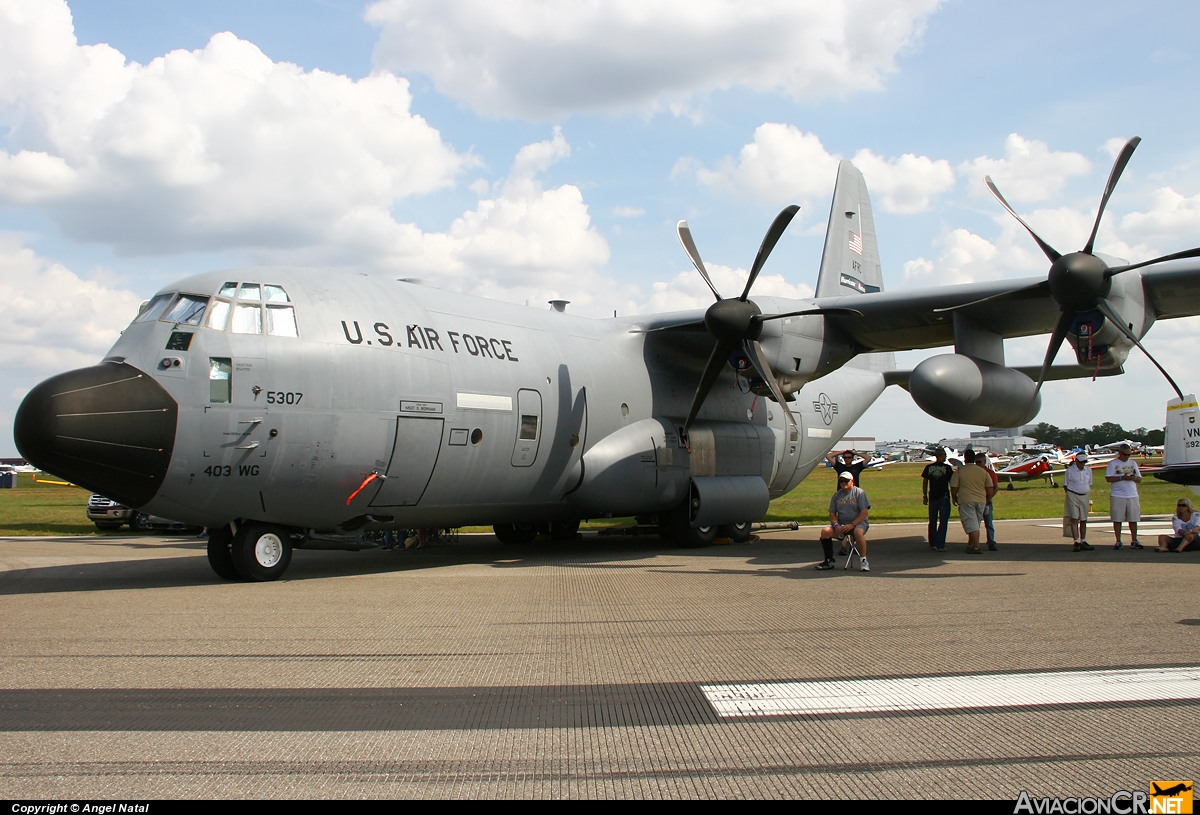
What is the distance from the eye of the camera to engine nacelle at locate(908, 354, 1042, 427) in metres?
13.0

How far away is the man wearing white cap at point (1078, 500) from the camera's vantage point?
14045 mm

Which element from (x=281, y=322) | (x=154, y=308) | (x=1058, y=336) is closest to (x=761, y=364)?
(x=1058, y=336)

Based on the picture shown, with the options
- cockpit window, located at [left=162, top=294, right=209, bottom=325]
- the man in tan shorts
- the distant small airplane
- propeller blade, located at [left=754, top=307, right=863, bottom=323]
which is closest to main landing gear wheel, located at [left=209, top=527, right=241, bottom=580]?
cockpit window, located at [left=162, top=294, right=209, bottom=325]

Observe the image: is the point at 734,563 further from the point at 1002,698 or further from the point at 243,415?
the point at 1002,698

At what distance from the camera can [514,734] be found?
450 cm

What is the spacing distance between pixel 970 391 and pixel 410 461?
27.6ft

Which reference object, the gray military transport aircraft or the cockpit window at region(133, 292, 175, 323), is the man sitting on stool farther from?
the cockpit window at region(133, 292, 175, 323)

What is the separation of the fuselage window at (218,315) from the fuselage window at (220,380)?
43cm

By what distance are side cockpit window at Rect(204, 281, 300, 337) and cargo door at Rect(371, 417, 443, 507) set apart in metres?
1.93

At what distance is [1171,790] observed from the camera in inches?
137

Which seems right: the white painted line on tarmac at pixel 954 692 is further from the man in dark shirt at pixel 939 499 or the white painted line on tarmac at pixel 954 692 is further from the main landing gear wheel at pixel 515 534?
the main landing gear wheel at pixel 515 534

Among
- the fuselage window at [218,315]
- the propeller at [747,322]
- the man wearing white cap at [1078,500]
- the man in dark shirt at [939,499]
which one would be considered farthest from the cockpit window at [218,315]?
the man wearing white cap at [1078,500]

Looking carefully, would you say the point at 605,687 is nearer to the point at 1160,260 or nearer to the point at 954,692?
the point at 954,692

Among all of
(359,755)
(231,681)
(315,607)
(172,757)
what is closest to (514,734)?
(359,755)
